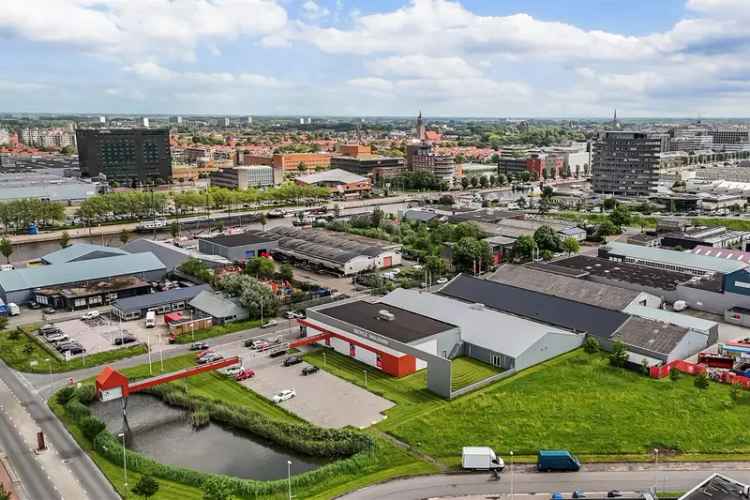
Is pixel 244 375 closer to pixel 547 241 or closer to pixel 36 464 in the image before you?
pixel 36 464

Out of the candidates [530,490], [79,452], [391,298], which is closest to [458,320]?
[391,298]

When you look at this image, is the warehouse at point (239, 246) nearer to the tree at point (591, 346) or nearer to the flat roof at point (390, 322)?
the flat roof at point (390, 322)

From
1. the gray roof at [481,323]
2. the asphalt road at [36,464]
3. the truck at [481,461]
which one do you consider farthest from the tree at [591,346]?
the asphalt road at [36,464]

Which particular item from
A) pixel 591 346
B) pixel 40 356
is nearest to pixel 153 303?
pixel 40 356

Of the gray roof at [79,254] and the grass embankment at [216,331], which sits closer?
the grass embankment at [216,331]

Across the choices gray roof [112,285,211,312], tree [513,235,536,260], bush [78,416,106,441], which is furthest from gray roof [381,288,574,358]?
bush [78,416,106,441]

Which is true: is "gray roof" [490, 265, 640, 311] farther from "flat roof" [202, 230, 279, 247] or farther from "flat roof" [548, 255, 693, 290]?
"flat roof" [202, 230, 279, 247]
